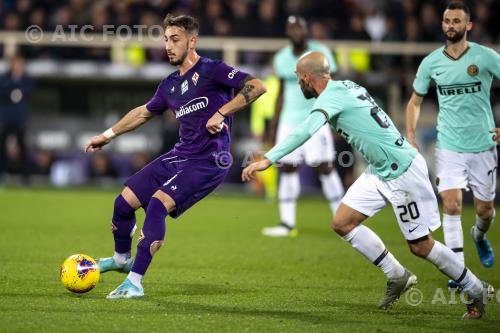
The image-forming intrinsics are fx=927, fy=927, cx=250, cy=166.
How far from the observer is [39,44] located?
70.7 feet

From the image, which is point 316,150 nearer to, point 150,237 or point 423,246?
point 150,237

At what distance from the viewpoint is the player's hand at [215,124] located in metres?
7.83

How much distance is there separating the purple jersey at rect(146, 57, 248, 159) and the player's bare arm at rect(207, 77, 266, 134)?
0.72 feet

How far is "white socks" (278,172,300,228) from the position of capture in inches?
530

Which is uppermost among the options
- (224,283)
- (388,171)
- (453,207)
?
(388,171)

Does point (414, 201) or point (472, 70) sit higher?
point (472, 70)

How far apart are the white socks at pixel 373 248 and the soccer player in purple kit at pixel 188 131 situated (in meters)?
1.43

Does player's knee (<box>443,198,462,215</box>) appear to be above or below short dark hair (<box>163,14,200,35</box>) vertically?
below

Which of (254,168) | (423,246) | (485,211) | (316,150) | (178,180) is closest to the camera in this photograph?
(254,168)

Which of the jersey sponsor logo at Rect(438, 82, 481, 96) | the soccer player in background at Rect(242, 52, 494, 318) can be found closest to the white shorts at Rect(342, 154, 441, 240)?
the soccer player in background at Rect(242, 52, 494, 318)

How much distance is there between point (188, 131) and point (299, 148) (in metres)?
5.23

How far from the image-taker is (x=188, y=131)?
8352 millimetres

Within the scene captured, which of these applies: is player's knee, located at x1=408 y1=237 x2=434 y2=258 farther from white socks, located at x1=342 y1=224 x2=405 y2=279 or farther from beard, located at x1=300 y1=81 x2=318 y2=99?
beard, located at x1=300 y1=81 x2=318 y2=99

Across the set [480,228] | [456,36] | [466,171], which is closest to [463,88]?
[456,36]
